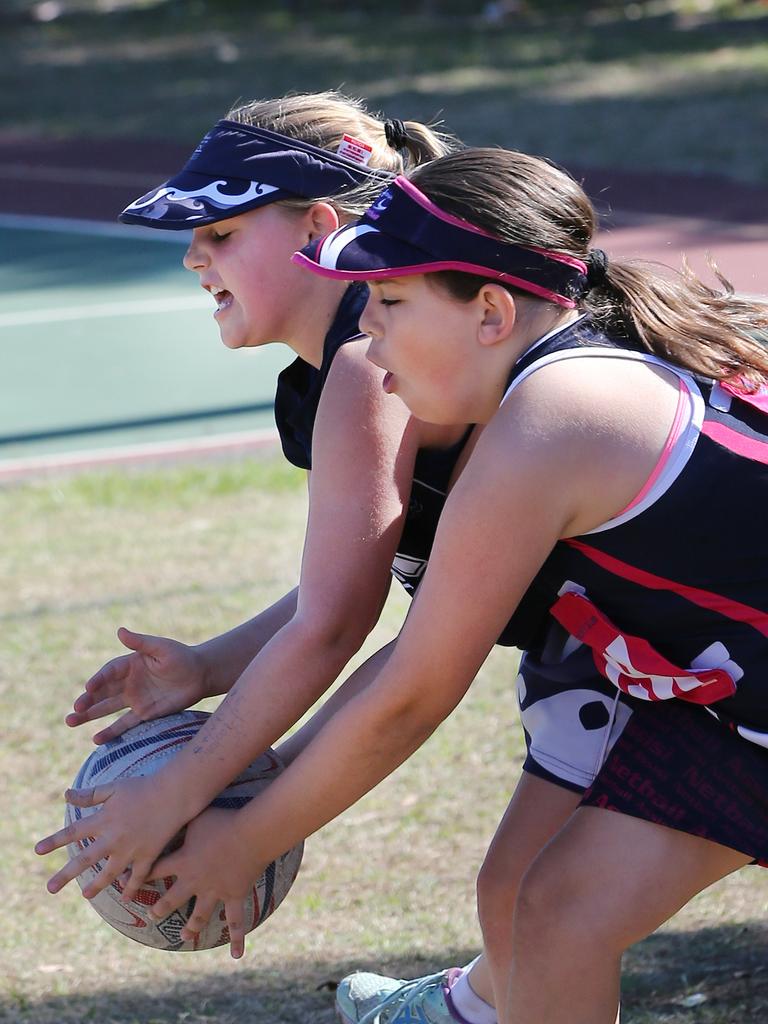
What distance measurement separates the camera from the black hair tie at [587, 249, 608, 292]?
8.48 ft

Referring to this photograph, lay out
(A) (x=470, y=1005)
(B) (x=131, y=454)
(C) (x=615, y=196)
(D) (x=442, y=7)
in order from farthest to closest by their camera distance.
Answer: (D) (x=442, y=7) < (C) (x=615, y=196) < (B) (x=131, y=454) < (A) (x=470, y=1005)

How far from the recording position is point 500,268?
8.09 ft

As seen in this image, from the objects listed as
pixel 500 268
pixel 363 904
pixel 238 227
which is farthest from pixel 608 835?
pixel 363 904

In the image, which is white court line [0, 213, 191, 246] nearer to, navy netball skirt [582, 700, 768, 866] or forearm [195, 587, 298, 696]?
forearm [195, 587, 298, 696]

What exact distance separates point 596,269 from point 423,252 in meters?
0.32

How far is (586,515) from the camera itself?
2412 mm

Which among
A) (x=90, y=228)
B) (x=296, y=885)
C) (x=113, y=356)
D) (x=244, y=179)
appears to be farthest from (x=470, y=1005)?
(x=90, y=228)

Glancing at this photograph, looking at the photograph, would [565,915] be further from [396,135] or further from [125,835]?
[396,135]

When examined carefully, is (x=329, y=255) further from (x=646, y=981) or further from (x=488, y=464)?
(x=646, y=981)

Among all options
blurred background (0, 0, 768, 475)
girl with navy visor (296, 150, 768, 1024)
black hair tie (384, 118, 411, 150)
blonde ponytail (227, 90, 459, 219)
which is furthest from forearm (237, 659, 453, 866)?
blurred background (0, 0, 768, 475)

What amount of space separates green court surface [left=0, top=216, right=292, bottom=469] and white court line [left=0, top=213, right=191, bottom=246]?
0.22 ft

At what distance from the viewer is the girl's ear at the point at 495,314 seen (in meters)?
2.48

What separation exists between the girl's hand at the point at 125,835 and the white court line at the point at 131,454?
17.7 feet

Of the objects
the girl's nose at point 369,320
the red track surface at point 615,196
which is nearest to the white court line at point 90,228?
the red track surface at point 615,196
